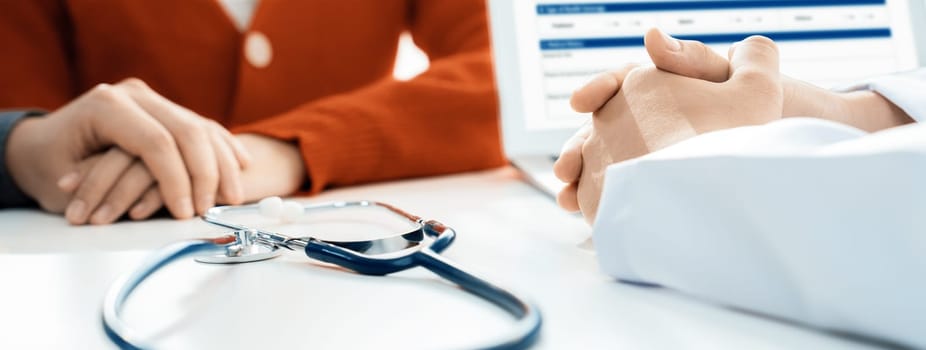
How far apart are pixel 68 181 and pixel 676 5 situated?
1.87 feet

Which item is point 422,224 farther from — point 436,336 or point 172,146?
point 172,146

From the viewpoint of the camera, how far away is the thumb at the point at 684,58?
0.38m

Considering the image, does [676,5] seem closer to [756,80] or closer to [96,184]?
[756,80]

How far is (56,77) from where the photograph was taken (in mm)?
1000

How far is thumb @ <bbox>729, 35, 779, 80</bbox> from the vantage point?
0.37 meters

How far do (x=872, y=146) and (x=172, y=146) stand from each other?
0.50m

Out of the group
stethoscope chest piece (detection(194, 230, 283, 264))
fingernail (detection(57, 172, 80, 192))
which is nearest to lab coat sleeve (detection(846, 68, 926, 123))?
stethoscope chest piece (detection(194, 230, 283, 264))

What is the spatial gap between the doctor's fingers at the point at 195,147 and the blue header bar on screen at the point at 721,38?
12.5 inches

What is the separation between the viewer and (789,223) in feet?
0.82

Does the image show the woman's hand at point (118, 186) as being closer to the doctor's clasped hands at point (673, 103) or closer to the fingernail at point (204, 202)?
the fingernail at point (204, 202)

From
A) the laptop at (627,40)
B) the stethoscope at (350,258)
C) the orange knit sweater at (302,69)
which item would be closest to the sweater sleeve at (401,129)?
the orange knit sweater at (302,69)

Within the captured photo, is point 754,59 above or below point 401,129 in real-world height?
above

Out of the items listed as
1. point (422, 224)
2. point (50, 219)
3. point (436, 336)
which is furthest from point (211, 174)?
point (436, 336)

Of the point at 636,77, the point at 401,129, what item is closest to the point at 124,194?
the point at 401,129
